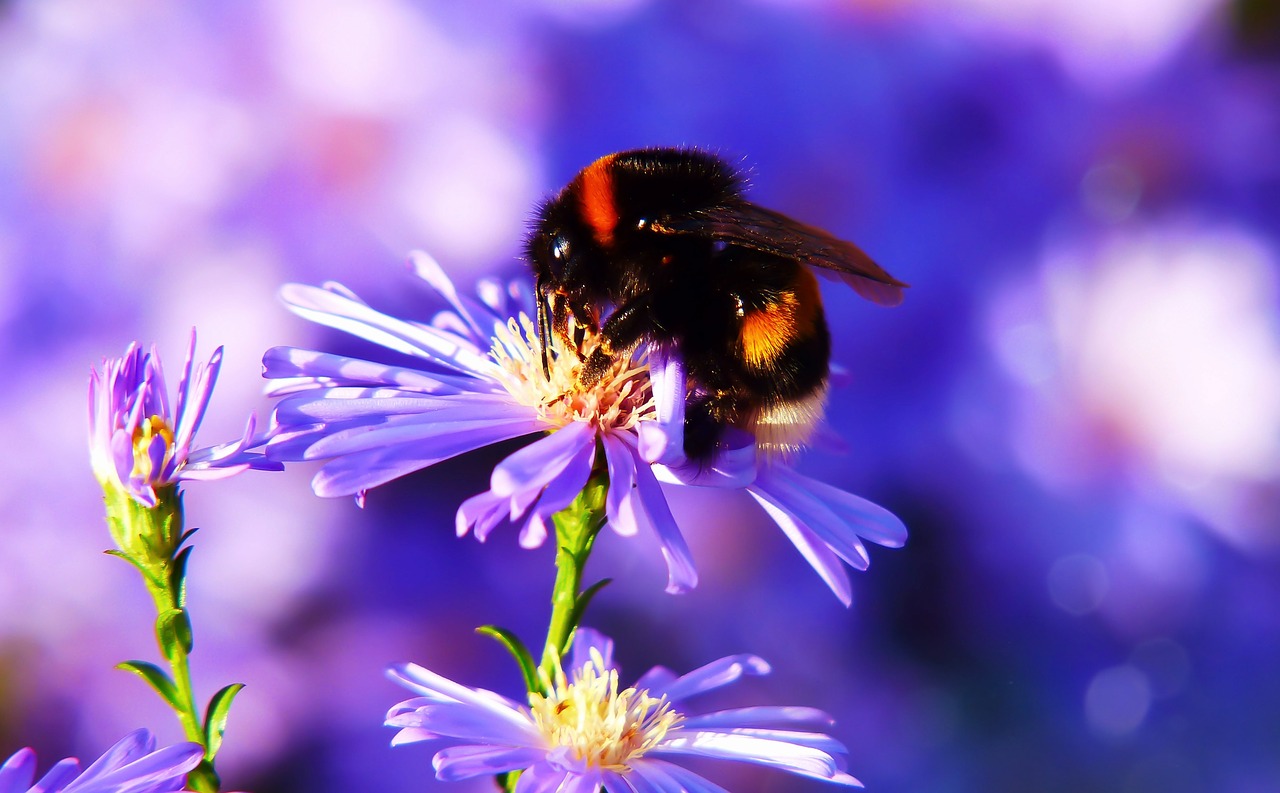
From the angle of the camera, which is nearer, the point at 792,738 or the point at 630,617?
the point at 792,738

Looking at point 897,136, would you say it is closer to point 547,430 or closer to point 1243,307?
point 1243,307

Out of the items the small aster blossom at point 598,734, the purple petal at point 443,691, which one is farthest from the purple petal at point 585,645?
the purple petal at point 443,691

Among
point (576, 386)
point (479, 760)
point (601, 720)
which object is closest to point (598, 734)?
point (601, 720)

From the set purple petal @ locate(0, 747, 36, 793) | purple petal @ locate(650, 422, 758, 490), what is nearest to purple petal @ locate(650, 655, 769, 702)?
purple petal @ locate(650, 422, 758, 490)

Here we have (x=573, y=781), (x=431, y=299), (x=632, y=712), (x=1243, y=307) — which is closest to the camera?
(x=573, y=781)

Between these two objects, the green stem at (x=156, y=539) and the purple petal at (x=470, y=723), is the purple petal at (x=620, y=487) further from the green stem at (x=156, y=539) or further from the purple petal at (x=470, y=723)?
the green stem at (x=156, y=539)

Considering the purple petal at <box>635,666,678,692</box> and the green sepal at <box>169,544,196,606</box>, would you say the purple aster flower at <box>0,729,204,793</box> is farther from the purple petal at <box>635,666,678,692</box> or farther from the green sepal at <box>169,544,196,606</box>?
the purple petal at <box>635,666,678,692</box>

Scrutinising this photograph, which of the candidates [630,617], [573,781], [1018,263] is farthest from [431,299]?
[573,781]
